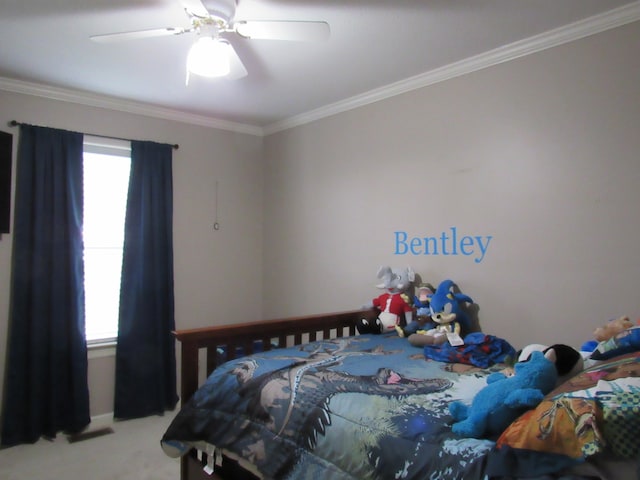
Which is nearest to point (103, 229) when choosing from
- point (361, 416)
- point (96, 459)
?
point (96, 459)

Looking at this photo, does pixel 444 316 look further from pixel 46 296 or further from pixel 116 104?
pixel 116 104

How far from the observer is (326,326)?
2553 millimetres

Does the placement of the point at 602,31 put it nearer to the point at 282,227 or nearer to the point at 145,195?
the point at 282,227

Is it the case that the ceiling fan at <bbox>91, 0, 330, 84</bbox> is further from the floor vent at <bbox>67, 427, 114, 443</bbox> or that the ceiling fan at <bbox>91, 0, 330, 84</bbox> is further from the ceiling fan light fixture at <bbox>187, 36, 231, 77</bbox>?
the floor vent at <bbox>67, 427, 114, 443</bbox>

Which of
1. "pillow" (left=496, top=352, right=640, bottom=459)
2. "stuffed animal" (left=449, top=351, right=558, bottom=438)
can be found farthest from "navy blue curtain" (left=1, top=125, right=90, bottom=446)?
"pillow" (left=496, top=352, right=640, bottom=459)

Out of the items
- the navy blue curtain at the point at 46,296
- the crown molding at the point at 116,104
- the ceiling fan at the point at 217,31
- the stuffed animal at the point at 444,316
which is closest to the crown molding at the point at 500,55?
the crown molding at the point at 116,104

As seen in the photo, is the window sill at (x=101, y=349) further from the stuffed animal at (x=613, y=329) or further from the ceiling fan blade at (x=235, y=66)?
the stuffed animal at (x=613, y=329)

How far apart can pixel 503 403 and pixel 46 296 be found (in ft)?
8.84

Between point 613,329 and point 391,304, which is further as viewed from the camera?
point 391,304

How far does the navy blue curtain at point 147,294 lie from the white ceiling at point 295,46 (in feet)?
1.82

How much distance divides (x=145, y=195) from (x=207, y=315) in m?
1.05

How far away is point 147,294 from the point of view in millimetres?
3084

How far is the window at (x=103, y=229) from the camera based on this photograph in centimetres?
298

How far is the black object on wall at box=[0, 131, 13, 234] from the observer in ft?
8.59
